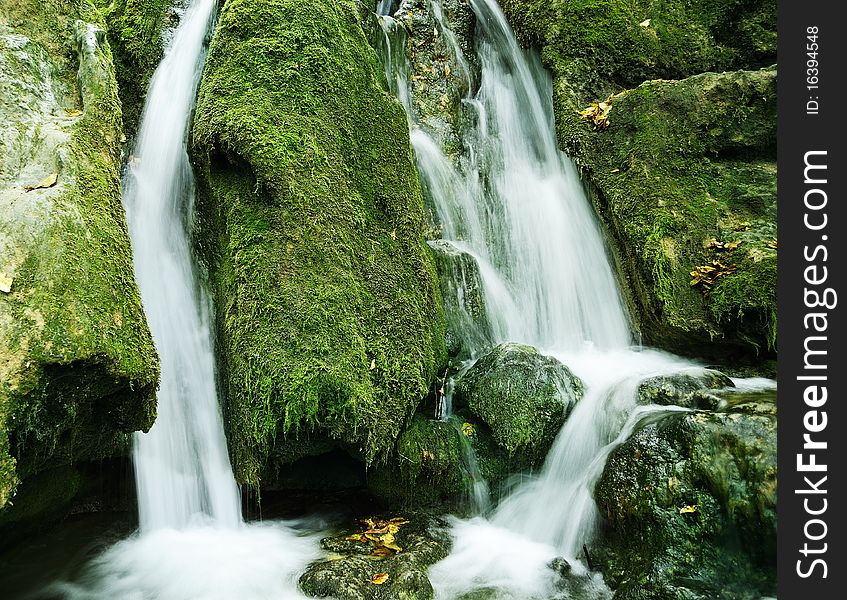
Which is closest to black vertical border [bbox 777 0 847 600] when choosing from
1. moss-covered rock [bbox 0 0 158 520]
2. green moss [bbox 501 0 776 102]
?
moss-covered rock [bbox 0 0 158 520]

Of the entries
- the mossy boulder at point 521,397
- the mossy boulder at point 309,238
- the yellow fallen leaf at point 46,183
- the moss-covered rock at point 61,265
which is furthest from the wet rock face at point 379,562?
the yellow fallen leaf at point 46,183

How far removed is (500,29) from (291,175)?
547cm

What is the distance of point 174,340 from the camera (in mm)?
4676

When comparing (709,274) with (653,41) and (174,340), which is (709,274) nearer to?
(653,41)

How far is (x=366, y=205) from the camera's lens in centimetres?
494

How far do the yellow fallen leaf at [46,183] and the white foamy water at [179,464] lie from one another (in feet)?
4.64

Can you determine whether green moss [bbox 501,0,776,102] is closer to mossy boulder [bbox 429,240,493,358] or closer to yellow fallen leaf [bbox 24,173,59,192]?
mossy boulder [bbox 429,240,493,358]

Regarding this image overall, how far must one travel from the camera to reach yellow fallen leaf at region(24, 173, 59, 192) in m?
3.36

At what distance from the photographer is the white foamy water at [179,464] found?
3754 mm

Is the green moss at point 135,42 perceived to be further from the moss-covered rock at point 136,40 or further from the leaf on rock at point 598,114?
the leaf on rock at point 598,114

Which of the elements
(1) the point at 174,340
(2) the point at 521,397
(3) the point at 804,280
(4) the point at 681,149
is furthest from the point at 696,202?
(1) the point at 174,340

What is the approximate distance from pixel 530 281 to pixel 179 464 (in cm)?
394

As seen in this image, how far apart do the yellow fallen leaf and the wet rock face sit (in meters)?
2.84

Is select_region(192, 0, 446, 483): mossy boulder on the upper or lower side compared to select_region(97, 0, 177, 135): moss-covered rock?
lower
